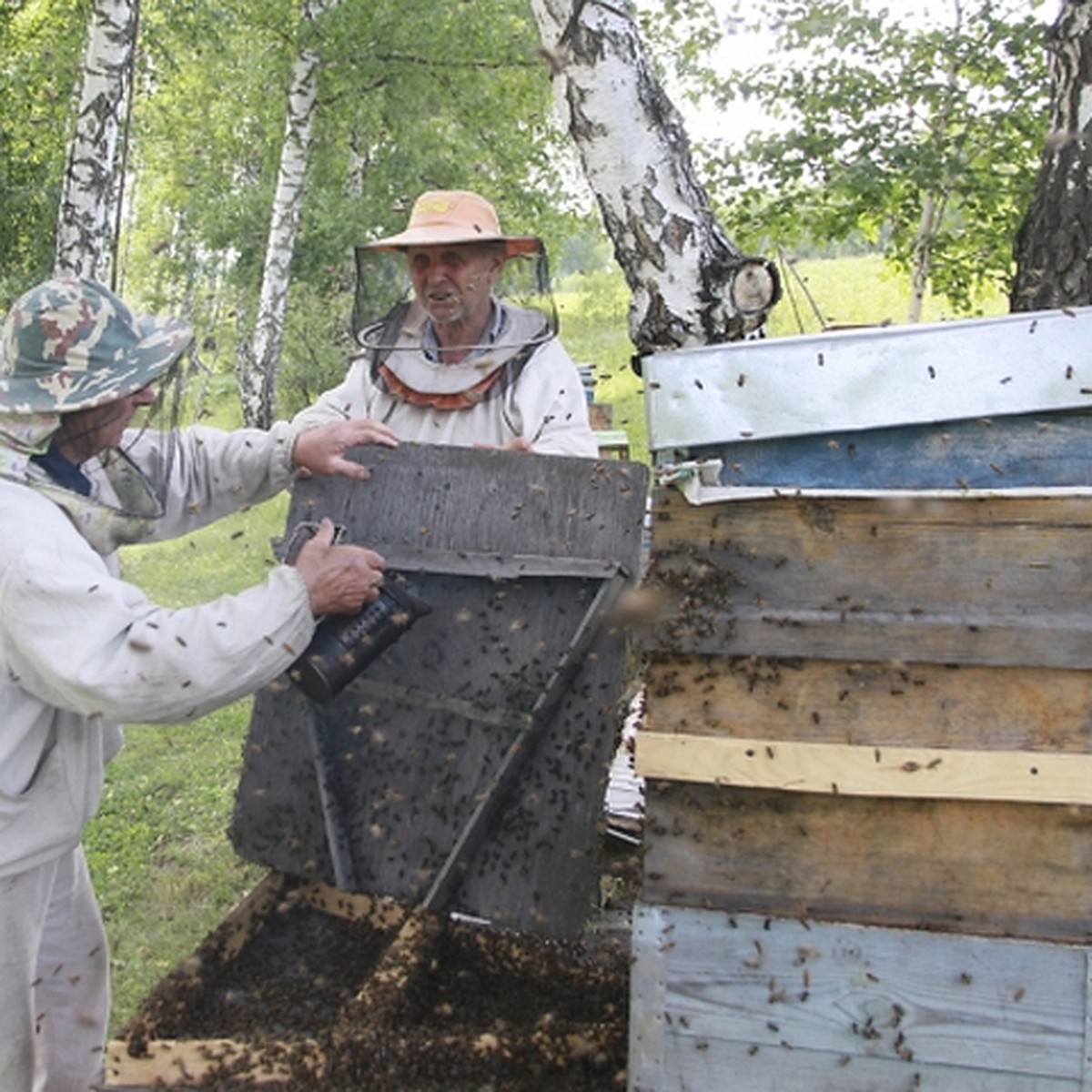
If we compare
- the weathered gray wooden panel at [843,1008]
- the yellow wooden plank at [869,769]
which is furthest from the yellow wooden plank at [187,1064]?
the yellow wooden plank at [869,769]

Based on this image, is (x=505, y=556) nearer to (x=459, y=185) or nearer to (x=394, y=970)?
(x=394, y=970)

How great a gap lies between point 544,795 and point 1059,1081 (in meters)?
1.15

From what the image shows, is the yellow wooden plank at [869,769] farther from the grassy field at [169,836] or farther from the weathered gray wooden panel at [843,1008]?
the grassy field at [169,836]

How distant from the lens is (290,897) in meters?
2.96

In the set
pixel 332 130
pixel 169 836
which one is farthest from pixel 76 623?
pixel 332 130

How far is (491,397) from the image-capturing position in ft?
10.2

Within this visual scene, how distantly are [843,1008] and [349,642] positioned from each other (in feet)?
3.72

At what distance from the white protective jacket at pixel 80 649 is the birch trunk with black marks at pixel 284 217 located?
11.7 m

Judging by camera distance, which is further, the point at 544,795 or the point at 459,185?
the point at 459,185

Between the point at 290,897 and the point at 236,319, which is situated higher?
the point at 236,319

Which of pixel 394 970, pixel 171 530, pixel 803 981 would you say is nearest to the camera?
A: pixel 803 981

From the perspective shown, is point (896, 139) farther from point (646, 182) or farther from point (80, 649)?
point (80, 649)

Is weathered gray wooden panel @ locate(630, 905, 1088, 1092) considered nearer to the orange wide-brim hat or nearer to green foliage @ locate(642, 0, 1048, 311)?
the orange wide-brim hat

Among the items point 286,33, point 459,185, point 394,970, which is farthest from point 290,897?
point 459,185
